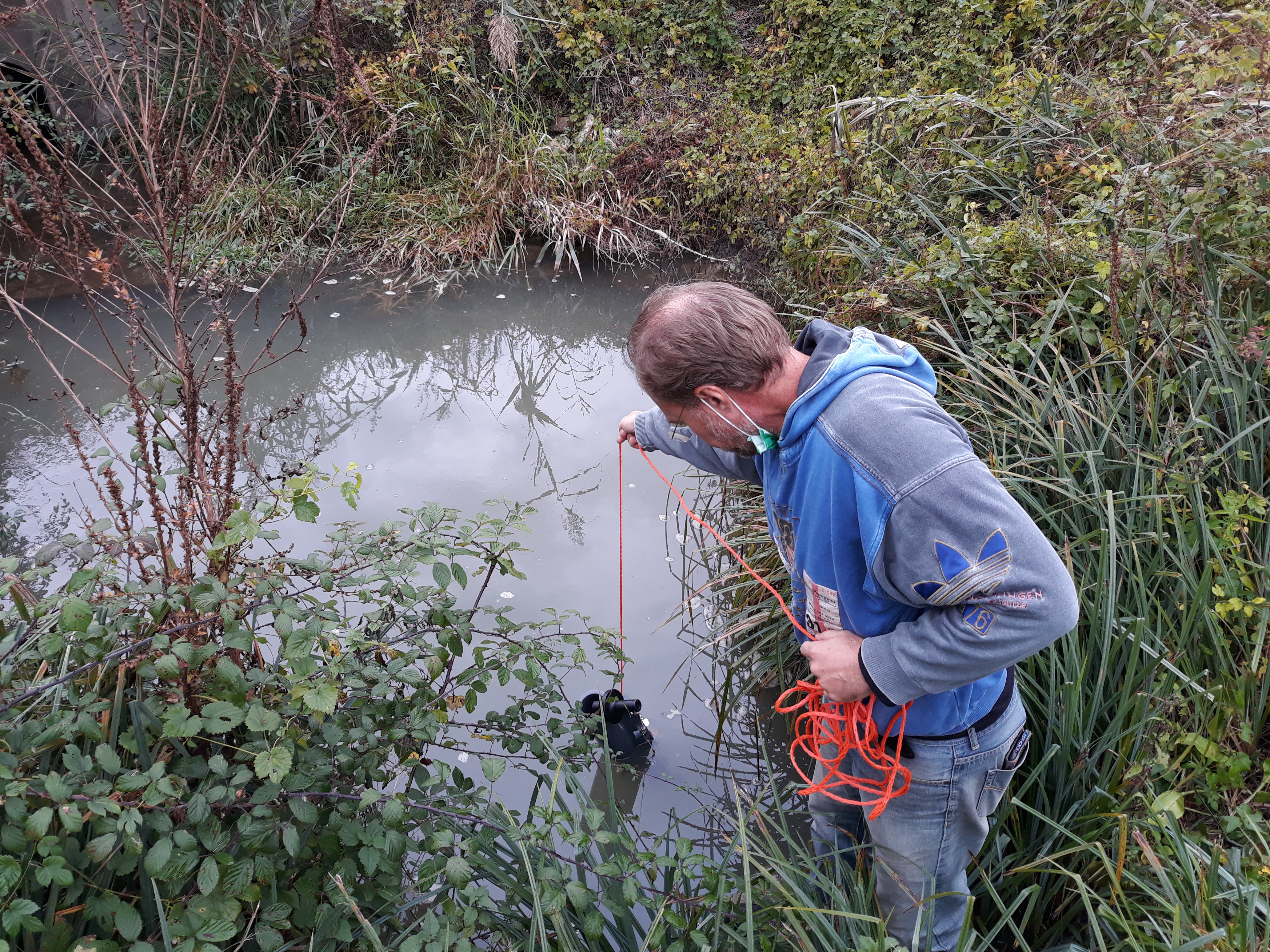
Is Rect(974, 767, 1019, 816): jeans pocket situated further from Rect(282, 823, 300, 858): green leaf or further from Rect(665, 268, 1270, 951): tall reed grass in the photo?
Rect(282, 823, 300, 858): green leaf

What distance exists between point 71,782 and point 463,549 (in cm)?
93

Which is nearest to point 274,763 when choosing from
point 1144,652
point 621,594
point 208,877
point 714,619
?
point 208,877

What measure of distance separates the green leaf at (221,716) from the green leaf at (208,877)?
0.23m

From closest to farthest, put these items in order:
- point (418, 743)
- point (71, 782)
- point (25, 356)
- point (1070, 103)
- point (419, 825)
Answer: point (71, 782) < point (419, 825) < point (418, 743) < point (1070, 103) < point (25, 356)

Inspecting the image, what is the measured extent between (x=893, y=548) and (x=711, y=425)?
1.46 feet

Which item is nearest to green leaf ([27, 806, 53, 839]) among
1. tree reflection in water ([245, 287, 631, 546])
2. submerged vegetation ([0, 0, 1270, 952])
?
submerged vegetation ([0, 0, 1270, 952])

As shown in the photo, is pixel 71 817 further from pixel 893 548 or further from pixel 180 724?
pixel 893 548

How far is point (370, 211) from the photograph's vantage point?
6508 mm

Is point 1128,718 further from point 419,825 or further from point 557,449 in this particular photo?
point 557,449

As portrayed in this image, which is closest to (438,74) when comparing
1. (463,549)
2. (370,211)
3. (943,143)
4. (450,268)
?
(370,211)

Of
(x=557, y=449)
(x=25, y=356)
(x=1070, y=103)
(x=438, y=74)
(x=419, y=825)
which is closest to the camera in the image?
(x=419, y=825)

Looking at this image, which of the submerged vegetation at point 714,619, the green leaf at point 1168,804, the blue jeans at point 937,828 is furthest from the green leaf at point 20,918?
the green leaf at point 1168,804

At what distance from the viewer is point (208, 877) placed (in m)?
1.42

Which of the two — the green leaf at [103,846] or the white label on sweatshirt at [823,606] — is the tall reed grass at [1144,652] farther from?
the green leaf at [103,846]
